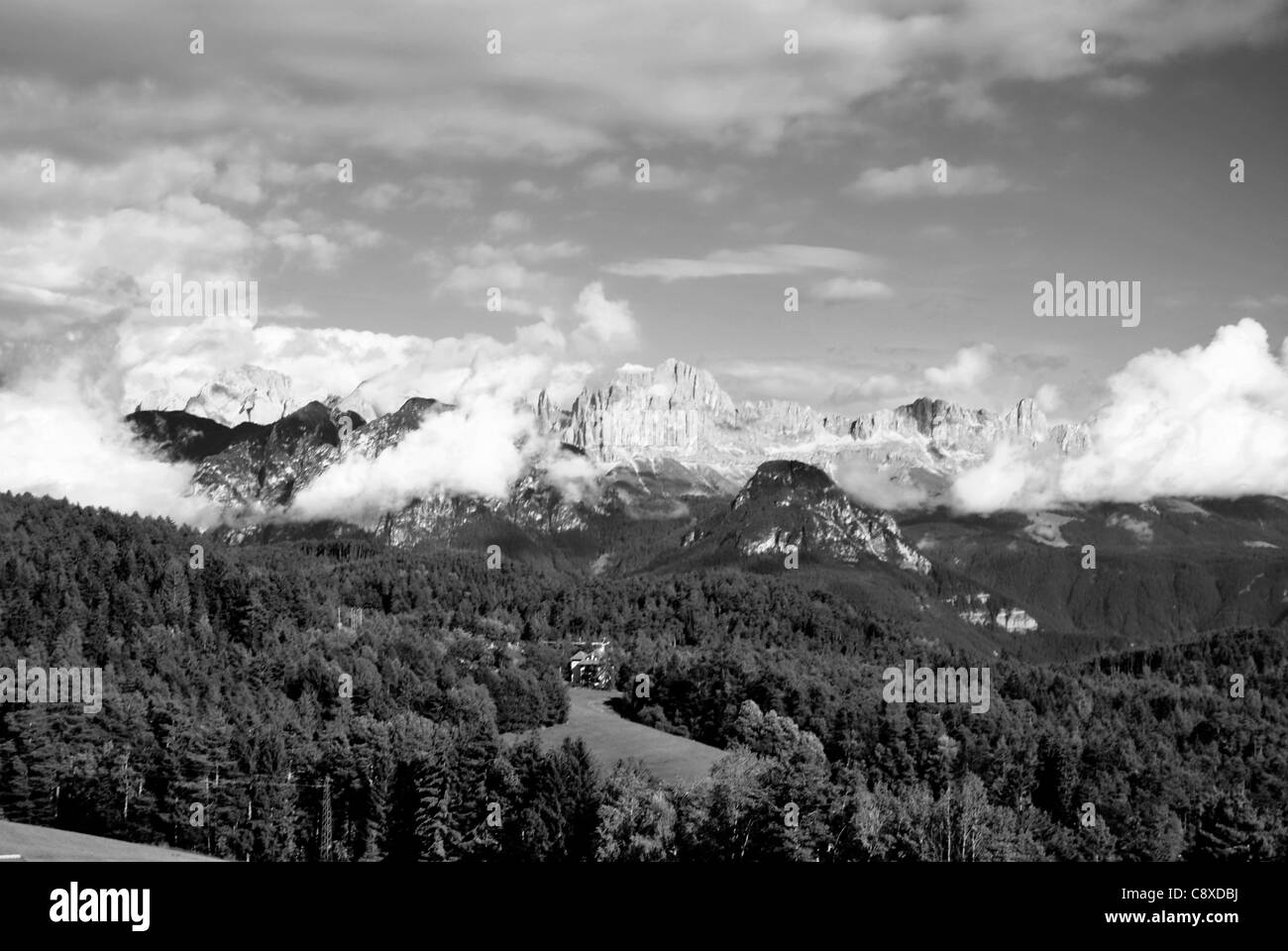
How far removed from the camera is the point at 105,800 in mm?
113188

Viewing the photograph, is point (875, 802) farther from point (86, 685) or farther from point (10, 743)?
point (86, 685)

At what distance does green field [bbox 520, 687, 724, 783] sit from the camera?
497 ft

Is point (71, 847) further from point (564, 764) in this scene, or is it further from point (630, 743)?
point (630, 743)

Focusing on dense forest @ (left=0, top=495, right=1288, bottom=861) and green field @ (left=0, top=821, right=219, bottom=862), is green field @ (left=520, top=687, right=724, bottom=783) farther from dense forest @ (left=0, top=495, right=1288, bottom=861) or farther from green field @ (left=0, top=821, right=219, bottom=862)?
green field @ (left=0, top=821, right=219, bottom=862)

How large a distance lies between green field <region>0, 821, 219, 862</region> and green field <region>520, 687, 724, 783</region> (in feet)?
173

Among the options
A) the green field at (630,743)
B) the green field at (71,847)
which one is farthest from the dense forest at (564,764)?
the green field at (71,847)

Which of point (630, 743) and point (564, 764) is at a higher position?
point (564, 764)

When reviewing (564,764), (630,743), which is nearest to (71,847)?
(564,764)

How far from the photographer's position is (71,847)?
8750 cm

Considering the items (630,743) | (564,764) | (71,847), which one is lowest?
(630,743)

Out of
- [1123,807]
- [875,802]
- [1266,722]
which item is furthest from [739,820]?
[1266,722]

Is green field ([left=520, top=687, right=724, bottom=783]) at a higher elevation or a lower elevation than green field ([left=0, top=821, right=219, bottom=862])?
lower

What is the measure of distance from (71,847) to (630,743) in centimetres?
9090

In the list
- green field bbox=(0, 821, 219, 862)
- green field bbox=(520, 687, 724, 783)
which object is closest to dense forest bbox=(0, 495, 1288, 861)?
green field bbox=(520, 687, 724, 783)
